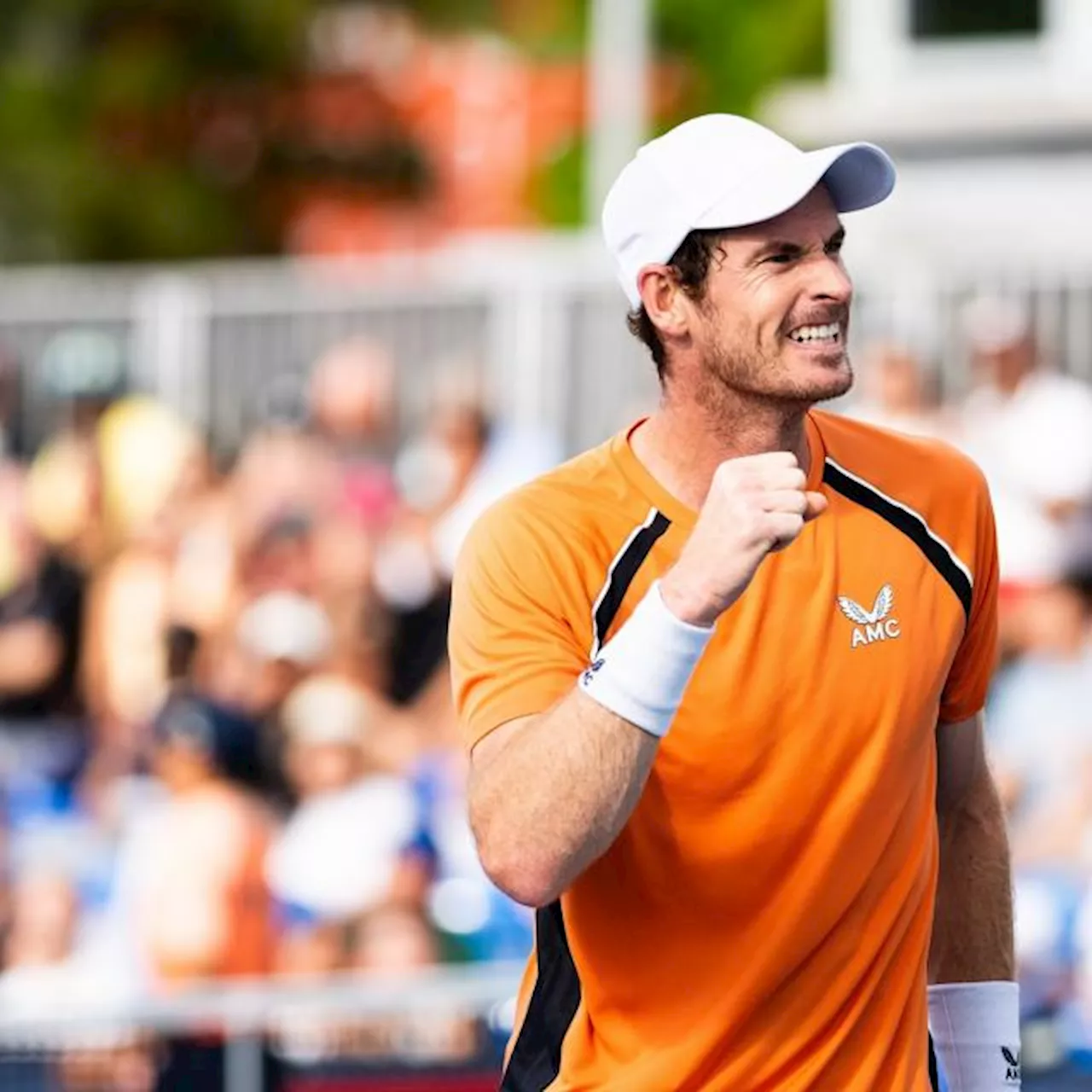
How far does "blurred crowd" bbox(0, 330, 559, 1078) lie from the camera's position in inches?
391

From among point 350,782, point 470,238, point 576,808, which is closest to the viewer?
point 576,808

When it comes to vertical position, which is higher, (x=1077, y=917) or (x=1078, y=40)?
(x=1078, y=40)

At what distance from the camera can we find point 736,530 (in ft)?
12.3

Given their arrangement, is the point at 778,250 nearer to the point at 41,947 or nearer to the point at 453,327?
the point at 41,947

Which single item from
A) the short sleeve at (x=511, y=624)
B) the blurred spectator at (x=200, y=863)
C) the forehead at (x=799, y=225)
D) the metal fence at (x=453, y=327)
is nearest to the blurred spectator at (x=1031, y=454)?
the metal fence at (x=453, y=327)

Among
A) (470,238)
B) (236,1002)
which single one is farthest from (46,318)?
(470,238)

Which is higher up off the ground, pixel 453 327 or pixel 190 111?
pixel 190 111

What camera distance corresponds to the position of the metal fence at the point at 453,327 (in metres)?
12.3

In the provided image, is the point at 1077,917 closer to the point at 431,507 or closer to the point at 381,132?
the point at 431,507

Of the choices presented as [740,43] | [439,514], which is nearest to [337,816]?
[439,514]

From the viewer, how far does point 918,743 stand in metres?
4.27

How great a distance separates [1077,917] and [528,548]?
5.10m

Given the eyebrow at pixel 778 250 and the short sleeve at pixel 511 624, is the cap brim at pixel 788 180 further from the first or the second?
the short sleeve at pixel 511 624

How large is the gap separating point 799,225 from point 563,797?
96 cm
